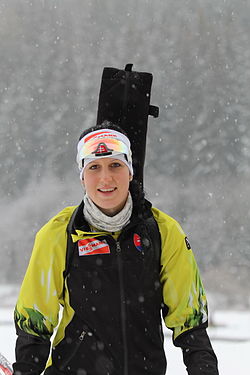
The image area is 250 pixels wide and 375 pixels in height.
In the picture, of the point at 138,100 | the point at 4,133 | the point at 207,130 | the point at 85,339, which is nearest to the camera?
the point at 85,339

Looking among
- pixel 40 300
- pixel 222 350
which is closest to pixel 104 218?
pixel 40 300

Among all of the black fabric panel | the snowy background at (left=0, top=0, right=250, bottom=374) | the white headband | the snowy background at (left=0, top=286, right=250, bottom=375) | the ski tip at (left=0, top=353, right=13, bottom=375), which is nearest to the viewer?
the black fabric panel

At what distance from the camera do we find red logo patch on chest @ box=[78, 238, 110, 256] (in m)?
1.79

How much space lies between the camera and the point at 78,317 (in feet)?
5.82

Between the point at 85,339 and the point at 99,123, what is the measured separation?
0.78 meters

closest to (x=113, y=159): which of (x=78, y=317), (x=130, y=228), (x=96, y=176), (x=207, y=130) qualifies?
(x=96, y=176)

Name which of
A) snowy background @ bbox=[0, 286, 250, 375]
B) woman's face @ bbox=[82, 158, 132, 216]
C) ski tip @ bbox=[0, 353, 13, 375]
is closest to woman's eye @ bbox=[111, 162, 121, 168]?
woman's face @ bbox=[82, 158, 132, 216]

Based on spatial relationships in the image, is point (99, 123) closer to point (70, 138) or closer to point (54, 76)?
point (70, 138)

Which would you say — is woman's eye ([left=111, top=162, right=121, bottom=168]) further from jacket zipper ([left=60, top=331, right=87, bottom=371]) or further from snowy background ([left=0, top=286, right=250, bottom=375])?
snowy background ([left=0, top=286, right=250, bottom=375])

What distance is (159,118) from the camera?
1798 centimetres

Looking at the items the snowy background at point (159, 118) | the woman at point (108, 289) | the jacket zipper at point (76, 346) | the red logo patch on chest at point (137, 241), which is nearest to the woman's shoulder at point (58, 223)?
the woman at point (108, 289)

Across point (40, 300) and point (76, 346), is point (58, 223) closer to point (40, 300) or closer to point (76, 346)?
point (40, 300)

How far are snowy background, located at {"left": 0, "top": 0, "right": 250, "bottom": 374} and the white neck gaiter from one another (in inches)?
577

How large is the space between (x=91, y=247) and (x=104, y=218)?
3.9 inches
